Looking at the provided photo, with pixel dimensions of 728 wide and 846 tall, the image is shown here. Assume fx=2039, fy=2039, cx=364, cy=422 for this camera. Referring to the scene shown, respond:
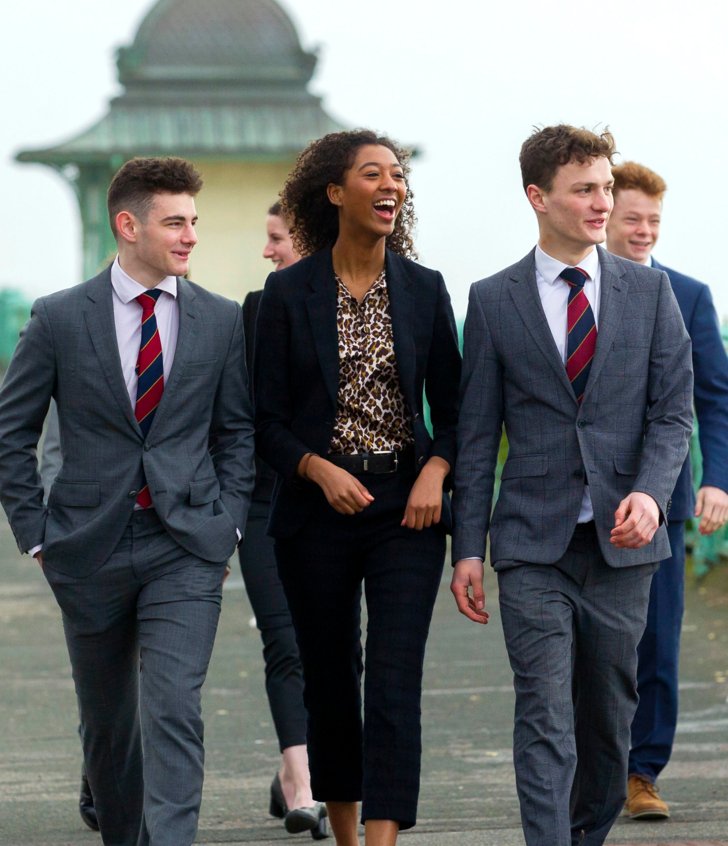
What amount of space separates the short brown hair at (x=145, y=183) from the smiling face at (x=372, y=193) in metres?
0.49

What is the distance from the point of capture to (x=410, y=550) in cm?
601

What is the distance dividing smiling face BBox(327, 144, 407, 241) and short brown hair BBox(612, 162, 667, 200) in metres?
1.46

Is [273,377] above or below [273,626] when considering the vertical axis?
above

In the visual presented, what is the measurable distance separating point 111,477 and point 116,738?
82 cm

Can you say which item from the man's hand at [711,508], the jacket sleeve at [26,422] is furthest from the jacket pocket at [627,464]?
the jacket sleeve at [26,422]

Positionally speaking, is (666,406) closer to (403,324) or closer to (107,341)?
(403,324)

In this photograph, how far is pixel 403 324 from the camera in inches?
238

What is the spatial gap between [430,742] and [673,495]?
245 cm

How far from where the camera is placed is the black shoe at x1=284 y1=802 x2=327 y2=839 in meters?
7.09

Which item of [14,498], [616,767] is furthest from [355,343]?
[616,767]

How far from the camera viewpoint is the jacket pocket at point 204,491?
5887mm

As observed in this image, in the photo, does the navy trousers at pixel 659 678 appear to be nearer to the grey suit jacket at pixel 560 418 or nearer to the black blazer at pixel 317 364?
the grey suit jacket at pixel 560 418

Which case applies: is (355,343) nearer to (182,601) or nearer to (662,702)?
(182,601)

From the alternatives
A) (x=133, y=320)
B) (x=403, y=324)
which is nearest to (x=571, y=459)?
(x=403, y=324)
